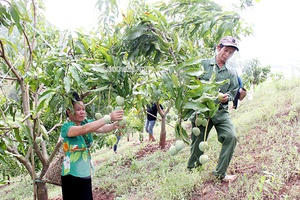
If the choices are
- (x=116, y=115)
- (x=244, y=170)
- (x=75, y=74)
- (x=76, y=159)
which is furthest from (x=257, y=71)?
(x=75, y=74)

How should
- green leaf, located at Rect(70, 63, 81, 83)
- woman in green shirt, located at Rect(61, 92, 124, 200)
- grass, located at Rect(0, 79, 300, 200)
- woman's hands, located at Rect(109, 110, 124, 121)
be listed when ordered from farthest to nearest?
grass, located at Rect(0, 79, 300, 200), woman in green shirt, located at Rect(61, 92, 124, 200), woman's hands, located at Rect(109, 110, 124, 121), green leaf, located at Rect(70, 63, 81, 83)

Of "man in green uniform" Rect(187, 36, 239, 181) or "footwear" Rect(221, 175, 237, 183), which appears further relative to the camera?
"footwear" Rect(221, 175, 237, 183)

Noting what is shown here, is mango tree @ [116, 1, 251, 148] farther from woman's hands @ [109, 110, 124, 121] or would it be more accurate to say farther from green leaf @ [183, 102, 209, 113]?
woman's hands @ [109, 110, 124, 121]

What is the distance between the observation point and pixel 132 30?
56.9 inches

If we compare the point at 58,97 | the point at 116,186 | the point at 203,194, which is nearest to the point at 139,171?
the point at 116,186

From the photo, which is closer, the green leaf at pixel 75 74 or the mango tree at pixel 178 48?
the mango tree at pixel 178 48

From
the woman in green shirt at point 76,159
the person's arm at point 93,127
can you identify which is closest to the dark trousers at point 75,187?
the woman in green shirt at point 76,159

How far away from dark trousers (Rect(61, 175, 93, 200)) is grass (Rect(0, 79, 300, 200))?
2.57 feet

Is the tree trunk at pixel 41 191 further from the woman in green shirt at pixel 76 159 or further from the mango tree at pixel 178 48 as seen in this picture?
the mango tree at pixel 178 48

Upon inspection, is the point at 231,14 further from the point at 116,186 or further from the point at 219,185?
the point at 116,186

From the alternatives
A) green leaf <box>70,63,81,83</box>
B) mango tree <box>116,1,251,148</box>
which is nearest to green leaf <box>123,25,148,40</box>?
mango tree <box>116,1,251,148</box>

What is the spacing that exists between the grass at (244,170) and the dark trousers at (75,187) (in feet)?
2.57

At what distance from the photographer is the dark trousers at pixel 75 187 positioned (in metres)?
2.22

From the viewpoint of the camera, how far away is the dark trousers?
87.3 inches
